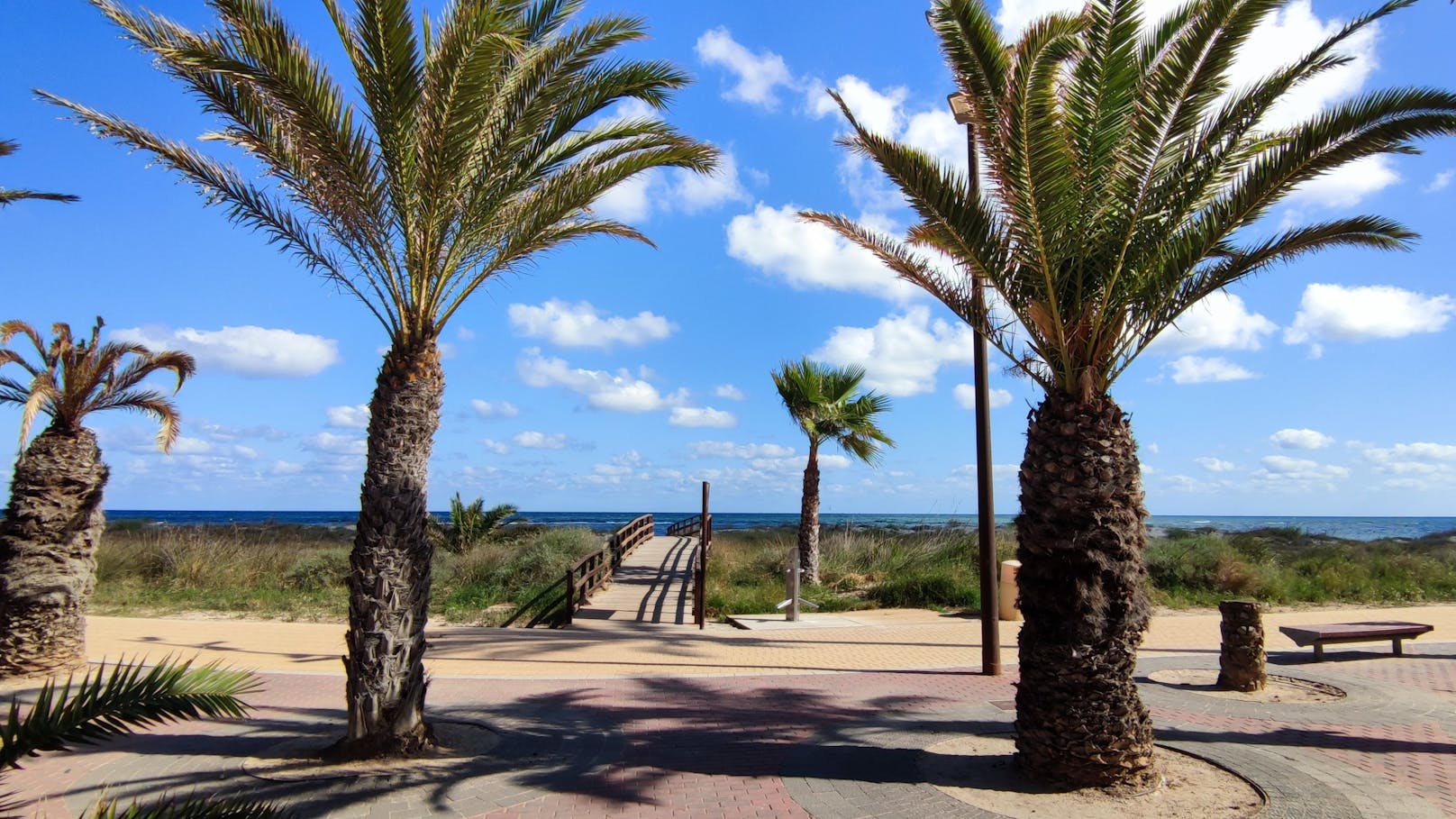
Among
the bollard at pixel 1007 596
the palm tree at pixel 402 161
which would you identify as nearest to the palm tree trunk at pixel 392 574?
the palm tree at pixel 402 161

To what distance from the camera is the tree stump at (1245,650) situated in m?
8.45

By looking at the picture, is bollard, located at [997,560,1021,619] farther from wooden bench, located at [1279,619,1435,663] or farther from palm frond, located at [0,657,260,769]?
palm frond, located at [0,657,260,769]

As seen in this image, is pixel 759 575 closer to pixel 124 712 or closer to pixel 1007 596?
pixel 1007 596

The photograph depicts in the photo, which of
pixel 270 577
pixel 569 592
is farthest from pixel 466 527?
pixel 569 592

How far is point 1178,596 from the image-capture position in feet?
52.5

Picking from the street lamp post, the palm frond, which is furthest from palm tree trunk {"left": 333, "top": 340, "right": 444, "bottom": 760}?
the street lamp post

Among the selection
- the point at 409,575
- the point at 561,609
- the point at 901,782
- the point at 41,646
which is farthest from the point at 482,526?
the point at 901,782

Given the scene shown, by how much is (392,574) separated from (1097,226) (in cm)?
573

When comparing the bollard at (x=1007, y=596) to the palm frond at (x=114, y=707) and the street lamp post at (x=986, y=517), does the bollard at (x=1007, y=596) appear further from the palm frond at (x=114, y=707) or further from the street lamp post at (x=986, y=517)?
the palm frond at (x=114, y=707)

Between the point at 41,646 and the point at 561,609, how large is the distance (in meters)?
7.76

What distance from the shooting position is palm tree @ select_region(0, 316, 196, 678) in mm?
8797

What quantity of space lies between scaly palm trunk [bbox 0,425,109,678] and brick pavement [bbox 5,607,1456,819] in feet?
6.83

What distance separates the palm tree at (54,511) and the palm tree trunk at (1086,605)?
9.47 metres

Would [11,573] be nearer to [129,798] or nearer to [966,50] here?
[129,798]
